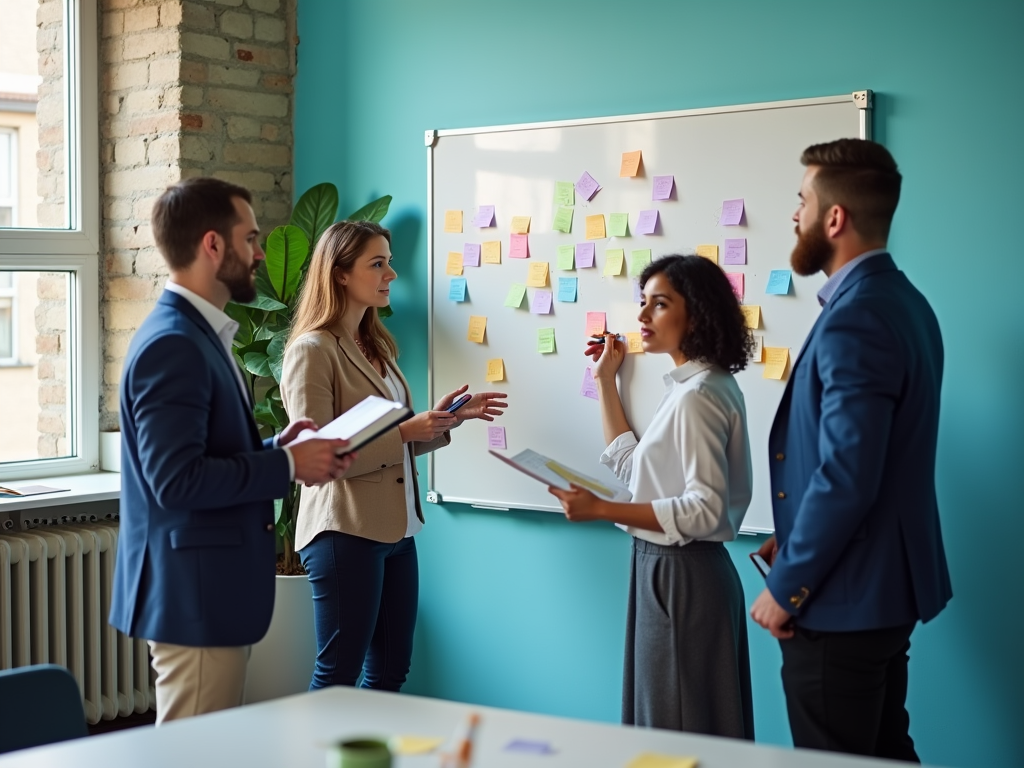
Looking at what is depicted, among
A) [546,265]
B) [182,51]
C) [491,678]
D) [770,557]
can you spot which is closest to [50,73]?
[182,51]

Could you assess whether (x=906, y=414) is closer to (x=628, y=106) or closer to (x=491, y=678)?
(x=628, y=106)

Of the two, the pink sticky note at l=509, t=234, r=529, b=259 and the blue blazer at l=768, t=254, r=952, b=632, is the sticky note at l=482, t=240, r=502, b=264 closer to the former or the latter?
the pink sticky note at l=509, t=234, r=529, b=259

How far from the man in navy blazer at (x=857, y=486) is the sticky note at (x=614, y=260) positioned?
118cm

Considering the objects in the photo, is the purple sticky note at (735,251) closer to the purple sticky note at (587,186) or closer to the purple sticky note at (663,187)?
the purple sticky note at (663,187)

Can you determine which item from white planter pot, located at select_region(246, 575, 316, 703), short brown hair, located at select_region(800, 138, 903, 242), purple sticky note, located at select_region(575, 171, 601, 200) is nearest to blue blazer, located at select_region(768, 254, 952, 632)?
short brown hair, located at select_region(800, 138, 903, 242)

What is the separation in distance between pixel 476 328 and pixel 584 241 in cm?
50

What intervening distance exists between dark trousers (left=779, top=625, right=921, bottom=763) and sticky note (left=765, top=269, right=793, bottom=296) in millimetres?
1201

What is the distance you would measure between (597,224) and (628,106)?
374mm

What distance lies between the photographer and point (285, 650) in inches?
152

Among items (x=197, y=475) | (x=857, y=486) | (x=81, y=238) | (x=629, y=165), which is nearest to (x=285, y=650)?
(x=81, y=238)

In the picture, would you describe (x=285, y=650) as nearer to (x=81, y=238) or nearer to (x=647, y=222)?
(x=81, y=238)

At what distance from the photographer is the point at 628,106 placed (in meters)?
3.46

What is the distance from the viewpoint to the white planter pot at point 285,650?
12.6 ft

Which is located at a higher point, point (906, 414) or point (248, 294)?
point (248, 294)
